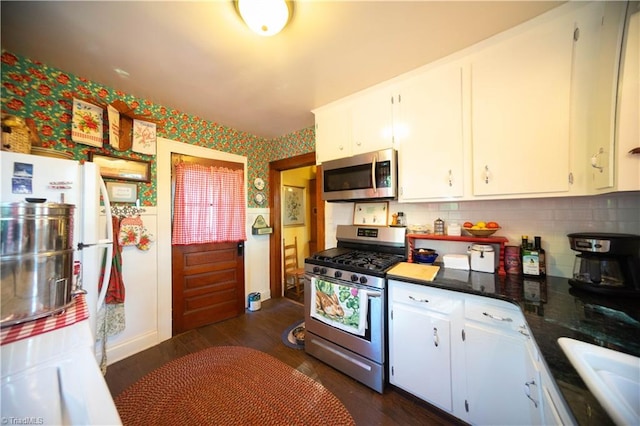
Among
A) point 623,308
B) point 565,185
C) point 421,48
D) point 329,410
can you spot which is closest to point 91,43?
point 421,48

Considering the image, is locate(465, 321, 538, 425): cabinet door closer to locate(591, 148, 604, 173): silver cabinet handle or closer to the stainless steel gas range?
the stainless steel gas range

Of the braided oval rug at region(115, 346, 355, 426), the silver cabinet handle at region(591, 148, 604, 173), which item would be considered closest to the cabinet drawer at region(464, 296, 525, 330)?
the silver cabinet handle at region(591, 148, 604, 173)

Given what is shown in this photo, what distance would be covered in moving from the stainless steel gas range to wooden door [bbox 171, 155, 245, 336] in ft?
4.25

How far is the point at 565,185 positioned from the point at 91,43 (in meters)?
3.20

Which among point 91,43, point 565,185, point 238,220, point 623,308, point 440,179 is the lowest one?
point 623,308

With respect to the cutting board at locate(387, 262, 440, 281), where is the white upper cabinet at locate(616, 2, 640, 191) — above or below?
above

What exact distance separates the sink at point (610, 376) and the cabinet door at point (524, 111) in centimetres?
99

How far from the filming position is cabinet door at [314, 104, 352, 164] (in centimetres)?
215

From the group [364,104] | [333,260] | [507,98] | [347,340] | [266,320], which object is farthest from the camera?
[266,320]

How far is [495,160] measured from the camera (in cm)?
146

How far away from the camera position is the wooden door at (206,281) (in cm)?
242

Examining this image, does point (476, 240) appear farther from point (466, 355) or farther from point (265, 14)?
point (265, 14)

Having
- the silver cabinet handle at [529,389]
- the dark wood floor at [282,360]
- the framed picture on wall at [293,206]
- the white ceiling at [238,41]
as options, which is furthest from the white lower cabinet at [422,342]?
the framed picture on wall at [293,206]

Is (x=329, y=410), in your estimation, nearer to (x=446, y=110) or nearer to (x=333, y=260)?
(x=333, y=260)
